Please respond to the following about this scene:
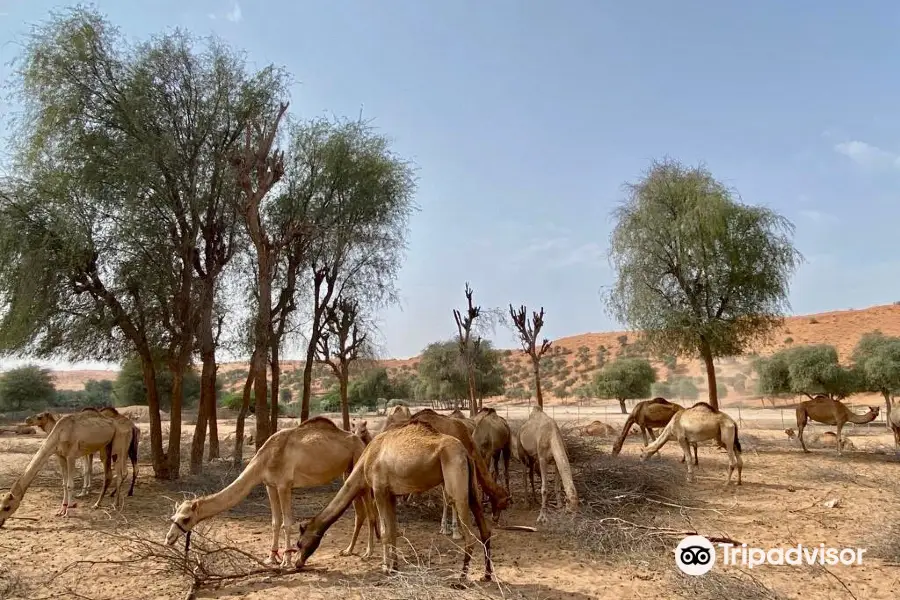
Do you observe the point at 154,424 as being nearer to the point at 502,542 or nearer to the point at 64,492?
the point at 64,492

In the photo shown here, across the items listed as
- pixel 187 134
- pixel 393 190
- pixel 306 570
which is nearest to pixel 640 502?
pixel 306 570

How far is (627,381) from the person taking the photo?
4438cm

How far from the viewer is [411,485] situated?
6758 mm

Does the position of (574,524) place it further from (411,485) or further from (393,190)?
(393,190)

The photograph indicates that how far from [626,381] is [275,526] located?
40.2m

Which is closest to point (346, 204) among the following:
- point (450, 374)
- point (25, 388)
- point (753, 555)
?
point (753, 555)

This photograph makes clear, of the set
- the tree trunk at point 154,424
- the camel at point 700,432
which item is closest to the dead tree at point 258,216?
the tree trunk at point 154,424

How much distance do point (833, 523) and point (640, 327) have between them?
12.9 meters

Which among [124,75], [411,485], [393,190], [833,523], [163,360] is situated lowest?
[833,523]

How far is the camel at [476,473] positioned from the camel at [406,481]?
6.1 inches

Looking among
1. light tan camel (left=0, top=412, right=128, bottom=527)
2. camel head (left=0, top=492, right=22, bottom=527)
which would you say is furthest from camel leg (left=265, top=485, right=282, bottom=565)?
light tan camel (left=0, top=412, right=128, bottom=527)

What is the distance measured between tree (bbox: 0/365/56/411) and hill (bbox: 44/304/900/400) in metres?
7.97

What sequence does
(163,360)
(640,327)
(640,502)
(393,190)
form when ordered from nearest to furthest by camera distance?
(640,502) → (163,360) → (393,190) → (640,327)

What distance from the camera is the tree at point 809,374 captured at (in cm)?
3728
